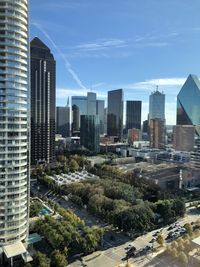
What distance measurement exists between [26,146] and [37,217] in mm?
10424

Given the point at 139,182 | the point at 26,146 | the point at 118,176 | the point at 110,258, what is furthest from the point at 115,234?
the point at 118,176

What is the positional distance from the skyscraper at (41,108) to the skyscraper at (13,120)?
45.0 meters

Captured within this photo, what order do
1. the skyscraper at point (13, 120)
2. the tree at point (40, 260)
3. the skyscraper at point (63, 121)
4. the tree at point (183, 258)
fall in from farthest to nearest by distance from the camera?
the skyscraper at point (63, 121)
the skyscraper at point (13, 120)
the tree at point (183, 258)
the tree at point (40, 260)

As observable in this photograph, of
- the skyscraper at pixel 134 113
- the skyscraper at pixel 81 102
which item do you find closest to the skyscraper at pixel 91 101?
the skyscraper at pixel 81 102

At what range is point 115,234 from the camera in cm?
3553

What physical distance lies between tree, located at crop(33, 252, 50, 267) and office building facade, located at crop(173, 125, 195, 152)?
7556 cm

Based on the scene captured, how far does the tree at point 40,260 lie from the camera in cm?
2601

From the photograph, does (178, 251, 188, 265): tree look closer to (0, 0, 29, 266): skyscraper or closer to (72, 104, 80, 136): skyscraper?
(0, 0, 29, 266): skyscraper

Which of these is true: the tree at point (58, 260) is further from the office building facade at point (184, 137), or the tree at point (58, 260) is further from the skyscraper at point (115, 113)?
the skyscraper at point (115, 113)

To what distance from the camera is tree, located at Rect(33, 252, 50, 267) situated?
85.3 feet

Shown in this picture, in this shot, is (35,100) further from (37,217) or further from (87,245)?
(87,245)

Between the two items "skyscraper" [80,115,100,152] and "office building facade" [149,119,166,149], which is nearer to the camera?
"skyscraper" [80,115,100,152]

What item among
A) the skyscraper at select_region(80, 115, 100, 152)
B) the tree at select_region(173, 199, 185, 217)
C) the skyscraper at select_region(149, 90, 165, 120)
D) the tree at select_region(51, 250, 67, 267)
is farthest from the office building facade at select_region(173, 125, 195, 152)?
the tree at select_region(51, 250, 67, 267)

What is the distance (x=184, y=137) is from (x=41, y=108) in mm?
48708
